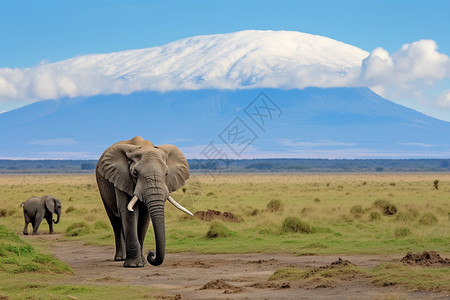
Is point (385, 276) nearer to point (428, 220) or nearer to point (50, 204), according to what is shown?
point (428, 220)

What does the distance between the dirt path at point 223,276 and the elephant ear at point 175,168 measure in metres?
1.95

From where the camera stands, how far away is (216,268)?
62.1 ft

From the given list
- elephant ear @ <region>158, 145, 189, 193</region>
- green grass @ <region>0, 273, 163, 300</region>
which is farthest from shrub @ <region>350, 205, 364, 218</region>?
green grass @ <region>0, 273, 163, 300</region>

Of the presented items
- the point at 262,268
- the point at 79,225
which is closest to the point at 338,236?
the point at 262,268

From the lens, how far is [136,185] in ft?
61.3

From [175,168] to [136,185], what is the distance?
1587 mm

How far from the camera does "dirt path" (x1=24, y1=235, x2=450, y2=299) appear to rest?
46.0 ft

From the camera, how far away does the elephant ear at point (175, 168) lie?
1977 cm

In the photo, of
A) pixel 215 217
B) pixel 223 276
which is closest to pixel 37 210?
pixel 215 217

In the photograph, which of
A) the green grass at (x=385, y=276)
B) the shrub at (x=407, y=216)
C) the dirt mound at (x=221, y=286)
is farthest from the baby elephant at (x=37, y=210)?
the dirt mound at (x=221, y=286)

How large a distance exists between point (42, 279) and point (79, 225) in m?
15.5

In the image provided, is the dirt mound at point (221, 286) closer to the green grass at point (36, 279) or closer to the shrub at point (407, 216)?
the green grass at point (36, 279)

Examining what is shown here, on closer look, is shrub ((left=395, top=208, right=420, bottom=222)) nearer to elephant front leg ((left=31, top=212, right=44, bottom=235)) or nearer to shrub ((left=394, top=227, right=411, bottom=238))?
shrub ((left=394, top=227, right=411, bottom=238))

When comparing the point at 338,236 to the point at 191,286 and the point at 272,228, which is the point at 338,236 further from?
the point at 191,286
